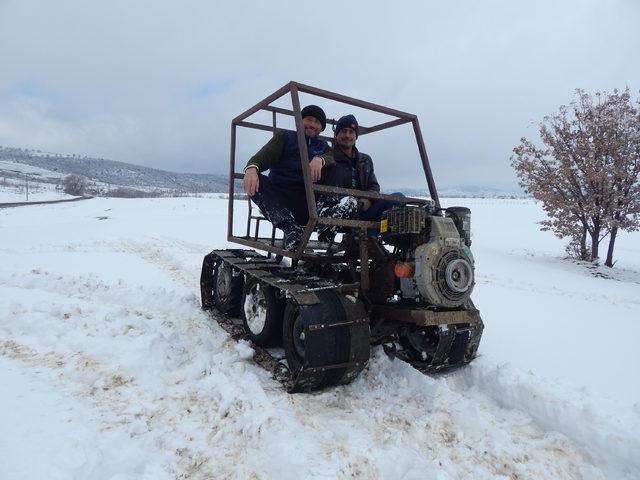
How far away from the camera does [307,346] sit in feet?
11.3

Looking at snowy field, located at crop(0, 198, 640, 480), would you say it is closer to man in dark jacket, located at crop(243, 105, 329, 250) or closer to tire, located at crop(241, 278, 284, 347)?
tire, located at crop(241, 278, 284, 347)

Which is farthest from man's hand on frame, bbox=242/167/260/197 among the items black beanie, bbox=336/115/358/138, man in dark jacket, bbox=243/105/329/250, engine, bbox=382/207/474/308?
engine, bbox=382/207/474/308

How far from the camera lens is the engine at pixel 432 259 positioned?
11.5 ft

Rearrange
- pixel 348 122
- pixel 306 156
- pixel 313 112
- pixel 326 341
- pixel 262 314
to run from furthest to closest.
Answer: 1. pixel 313 112
2. pixel 348 122
3. pixel 262 314
4. pixel 306 156
5. pixel 326 341

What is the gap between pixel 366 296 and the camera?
4.10 m

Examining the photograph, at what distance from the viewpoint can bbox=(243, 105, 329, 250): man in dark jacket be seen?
14.9 feet

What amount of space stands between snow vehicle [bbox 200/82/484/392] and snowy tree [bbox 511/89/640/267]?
39.6 feet

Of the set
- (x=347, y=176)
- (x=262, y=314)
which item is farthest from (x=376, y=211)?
(x=262, y=314)

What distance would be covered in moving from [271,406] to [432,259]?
1.63 metres

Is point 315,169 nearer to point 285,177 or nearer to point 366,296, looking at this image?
point 285,177

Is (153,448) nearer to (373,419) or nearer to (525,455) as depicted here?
(373,419)

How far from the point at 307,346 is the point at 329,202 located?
1.78m

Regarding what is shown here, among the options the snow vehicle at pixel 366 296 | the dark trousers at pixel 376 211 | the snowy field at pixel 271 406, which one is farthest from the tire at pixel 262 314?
the dark trousers at pixel 376 211

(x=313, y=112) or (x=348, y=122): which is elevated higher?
(x=313, y=112)
